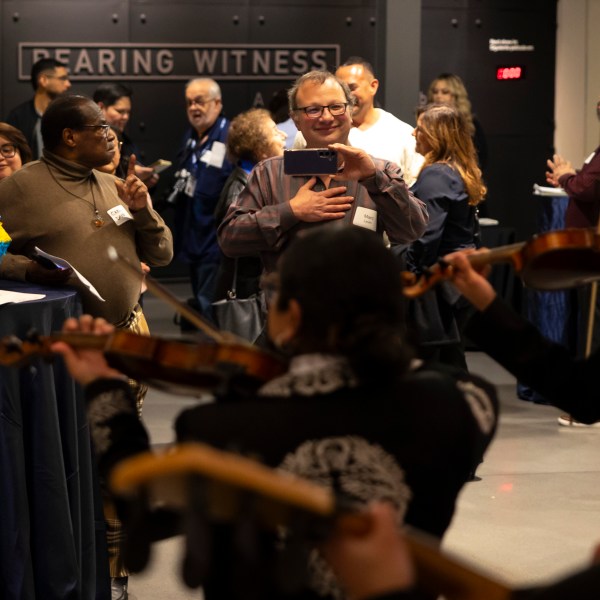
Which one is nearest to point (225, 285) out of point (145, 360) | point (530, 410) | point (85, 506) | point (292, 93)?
point (292, 93)

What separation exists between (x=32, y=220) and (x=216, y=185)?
4.39 m

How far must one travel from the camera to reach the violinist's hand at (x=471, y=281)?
2.33 m

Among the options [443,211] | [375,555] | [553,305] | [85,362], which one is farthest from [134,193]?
[553,305]

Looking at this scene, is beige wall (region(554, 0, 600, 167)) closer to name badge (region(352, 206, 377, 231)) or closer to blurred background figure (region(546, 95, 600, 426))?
blurred background figure (region(546, 95, 600, 426))

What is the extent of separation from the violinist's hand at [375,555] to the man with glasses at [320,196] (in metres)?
2.42

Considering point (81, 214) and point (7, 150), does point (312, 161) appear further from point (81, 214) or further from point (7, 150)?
point (7, 150)

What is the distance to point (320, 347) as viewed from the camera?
A: 5.95 feet

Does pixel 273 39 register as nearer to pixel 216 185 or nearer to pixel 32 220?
pixel 216 185

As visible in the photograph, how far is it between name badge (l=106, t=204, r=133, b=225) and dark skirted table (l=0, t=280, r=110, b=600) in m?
0.38

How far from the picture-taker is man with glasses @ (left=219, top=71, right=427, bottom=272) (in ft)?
12.7

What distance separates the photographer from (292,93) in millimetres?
4176

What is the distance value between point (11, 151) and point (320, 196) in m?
1.61

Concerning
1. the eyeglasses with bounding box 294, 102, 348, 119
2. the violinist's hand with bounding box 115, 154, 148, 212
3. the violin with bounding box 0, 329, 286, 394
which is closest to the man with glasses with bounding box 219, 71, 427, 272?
the eyeglasses with bounding box 294, 102, 348, 119

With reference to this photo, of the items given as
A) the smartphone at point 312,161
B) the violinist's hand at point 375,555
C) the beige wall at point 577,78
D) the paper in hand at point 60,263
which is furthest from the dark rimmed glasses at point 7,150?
the beige wall at point 577,78
